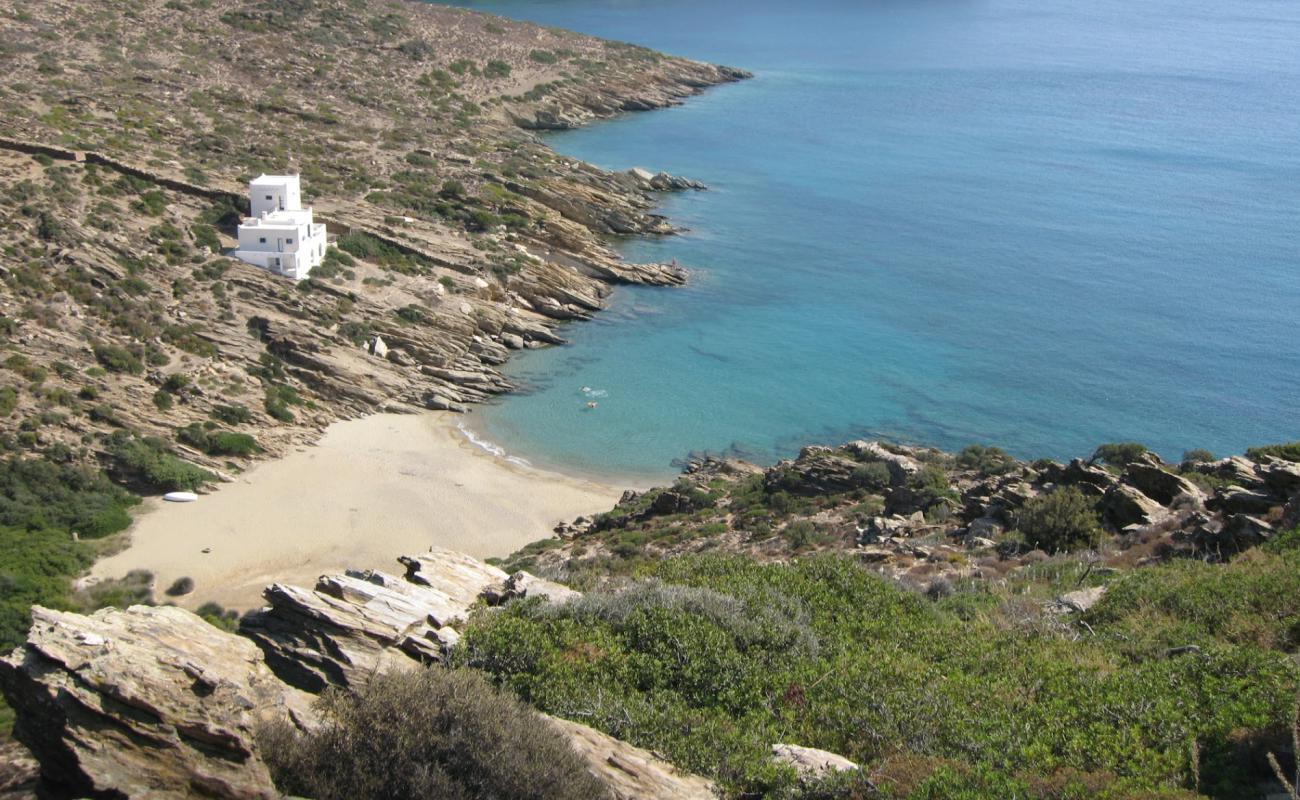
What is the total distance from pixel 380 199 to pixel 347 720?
4336 centimetres

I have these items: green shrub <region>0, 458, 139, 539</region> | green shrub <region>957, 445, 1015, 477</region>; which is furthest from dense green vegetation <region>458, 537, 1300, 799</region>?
green shrub <region>0, 458, 139, 539</region>

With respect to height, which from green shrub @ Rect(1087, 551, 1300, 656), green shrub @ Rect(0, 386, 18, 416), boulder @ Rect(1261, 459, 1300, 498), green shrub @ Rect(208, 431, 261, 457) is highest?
boulder @ Rect(1261, 459, 1300, 498)

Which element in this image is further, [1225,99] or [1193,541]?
[1225,99]

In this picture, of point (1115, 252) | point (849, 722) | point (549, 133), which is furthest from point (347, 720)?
point (549, 133)

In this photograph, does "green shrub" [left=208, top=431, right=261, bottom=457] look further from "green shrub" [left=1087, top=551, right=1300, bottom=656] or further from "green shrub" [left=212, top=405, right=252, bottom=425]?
"green shrub" [left=1087, top=551, right=1300, bottom=656]

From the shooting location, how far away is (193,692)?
33.0ft

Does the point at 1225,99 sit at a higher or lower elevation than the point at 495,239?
higher

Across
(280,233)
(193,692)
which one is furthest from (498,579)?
(280,233)

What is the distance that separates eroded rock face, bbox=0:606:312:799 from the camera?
9297 millimetres

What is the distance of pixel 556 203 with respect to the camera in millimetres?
57938

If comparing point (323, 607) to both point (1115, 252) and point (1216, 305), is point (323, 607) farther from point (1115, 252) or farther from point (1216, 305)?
point (1115, 252)

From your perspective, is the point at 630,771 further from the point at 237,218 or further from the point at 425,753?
the point at 237,218

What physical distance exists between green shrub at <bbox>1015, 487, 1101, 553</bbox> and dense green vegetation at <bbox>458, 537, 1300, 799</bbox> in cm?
425

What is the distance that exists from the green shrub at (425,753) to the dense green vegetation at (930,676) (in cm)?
154
